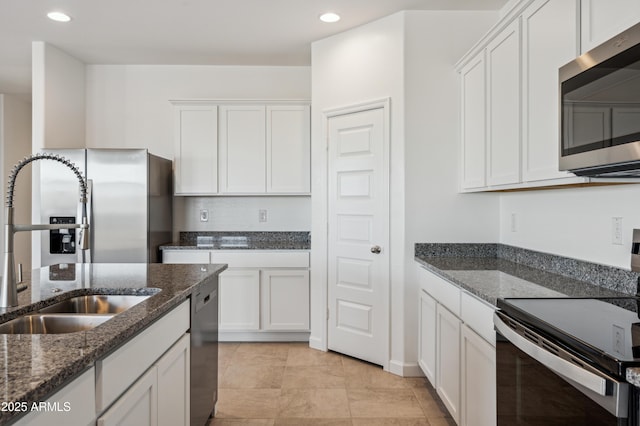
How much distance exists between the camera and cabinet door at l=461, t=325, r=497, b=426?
67.9 inches

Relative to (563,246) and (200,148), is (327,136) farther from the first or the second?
(563,246)

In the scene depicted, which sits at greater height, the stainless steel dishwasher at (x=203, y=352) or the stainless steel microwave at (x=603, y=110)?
the stainless steel microwave at (x=603, y=110)

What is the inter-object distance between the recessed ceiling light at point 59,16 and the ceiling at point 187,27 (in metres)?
0.04

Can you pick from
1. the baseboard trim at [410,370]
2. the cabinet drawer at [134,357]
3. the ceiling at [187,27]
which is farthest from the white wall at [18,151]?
the baseboard trim at [410,370]

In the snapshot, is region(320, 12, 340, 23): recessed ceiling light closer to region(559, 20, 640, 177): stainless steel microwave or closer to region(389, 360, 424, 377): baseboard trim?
region(559, 20, 640, 177): stainless steel microwave

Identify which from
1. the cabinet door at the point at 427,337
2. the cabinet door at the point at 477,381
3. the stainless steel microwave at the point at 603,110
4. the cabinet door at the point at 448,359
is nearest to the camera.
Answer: the stainless steel microwave at the point at 603,110

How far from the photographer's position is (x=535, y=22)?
2.02m

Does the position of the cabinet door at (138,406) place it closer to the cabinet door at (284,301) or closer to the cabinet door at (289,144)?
the cabinet door at (284,301)

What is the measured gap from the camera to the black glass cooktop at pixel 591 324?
105cm

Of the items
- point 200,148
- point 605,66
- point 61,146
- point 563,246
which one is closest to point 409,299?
point 563,246

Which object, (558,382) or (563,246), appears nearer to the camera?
(558,382)

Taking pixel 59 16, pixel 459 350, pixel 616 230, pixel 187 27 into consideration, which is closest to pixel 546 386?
pixel 459 350

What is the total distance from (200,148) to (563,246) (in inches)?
128

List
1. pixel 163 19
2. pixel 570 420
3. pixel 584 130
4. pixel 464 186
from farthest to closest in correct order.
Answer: pixel 163 19, pixel 464 186, pixel 584 130, pixel 570 420
